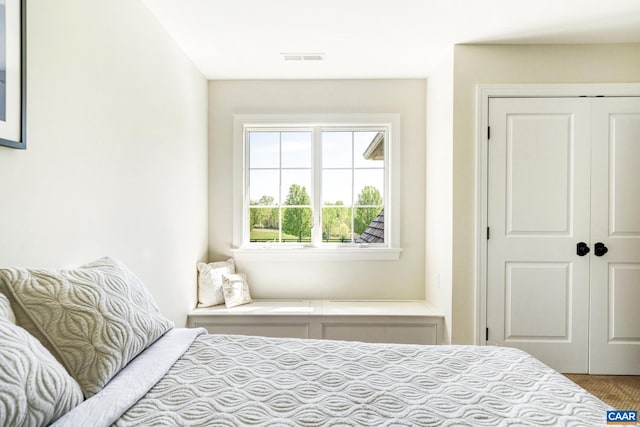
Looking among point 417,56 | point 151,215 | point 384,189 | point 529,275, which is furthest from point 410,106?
point 151,215

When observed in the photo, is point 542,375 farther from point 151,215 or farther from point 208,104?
point 208,104

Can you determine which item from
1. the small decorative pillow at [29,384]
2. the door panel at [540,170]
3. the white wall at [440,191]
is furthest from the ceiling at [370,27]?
the small decorative pillow at [29,384]

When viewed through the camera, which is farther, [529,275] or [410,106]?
[410,106]

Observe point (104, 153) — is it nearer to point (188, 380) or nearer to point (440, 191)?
point (188, 380)

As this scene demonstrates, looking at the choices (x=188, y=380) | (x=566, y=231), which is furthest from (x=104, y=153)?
(x=566, y=231)

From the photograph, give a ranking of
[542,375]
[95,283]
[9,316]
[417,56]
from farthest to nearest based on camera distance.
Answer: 1. [417,56]
2. [542,375]
3. [95,283]
4. [9,316]

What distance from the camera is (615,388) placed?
2621 millimetres

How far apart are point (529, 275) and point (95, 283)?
9.14 feet

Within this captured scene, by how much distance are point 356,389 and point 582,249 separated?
2400 millimetres

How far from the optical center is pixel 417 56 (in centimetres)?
301

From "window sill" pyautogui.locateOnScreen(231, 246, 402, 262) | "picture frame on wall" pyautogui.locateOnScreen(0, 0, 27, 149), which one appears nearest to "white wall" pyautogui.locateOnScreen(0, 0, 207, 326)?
"picture frame on wall" pyautogui.locateOnScreen(0, 0, 27, 149)

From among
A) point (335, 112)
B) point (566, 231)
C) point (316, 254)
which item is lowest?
point (316, 254)

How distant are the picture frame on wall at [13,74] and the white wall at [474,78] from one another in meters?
2.53

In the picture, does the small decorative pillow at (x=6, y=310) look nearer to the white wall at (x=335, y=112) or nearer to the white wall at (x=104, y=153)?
the white wall at (x=104, y=153)
